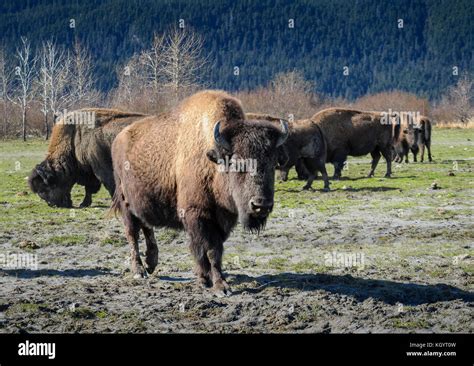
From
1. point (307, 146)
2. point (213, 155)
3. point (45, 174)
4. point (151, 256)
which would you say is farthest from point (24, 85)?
point (213, 155)

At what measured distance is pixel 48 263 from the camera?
1008cm

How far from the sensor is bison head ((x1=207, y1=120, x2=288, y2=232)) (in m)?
7.42

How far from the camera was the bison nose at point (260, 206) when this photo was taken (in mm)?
7340

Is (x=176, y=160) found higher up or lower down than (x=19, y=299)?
higher up

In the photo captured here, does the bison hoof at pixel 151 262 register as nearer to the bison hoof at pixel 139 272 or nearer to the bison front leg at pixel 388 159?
the bison hoof at pixel 139 272

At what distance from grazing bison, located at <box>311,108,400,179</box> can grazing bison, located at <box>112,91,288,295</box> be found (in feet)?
43.9

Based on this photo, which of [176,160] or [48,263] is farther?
[48,263]

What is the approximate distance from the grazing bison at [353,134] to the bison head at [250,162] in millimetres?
14466

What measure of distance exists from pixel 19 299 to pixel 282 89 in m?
68.5

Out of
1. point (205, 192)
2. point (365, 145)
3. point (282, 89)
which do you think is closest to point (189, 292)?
point (205, 192)

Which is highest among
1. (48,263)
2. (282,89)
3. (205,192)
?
(282,89)

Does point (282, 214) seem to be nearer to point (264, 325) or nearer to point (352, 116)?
point (264, 325)

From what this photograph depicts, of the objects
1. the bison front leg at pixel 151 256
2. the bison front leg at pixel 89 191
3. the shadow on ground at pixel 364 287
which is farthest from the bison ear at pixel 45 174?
the shadow on ground at pixel 364 287

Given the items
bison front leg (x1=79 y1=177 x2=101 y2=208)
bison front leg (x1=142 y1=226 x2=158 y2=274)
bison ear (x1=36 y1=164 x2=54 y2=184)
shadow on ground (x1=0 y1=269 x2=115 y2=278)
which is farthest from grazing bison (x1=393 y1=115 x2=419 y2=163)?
shadow on ground (x1=0 y1=269 x2=115 y2=278)
